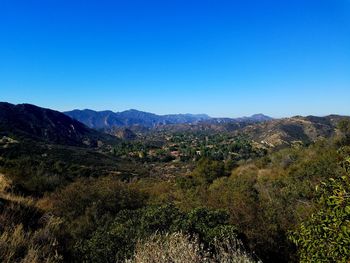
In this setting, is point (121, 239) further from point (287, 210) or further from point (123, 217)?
point (287, 210)

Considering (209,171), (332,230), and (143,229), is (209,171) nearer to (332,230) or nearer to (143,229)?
(143,229)

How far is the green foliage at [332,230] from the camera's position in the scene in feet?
13.8

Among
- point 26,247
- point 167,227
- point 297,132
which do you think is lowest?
point 297,132

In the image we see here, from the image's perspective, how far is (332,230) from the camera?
4.45m

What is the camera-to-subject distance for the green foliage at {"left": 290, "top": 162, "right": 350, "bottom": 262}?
422cm

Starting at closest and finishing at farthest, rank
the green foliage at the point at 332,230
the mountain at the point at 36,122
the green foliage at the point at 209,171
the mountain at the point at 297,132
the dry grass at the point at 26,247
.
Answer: the green foliage at the point at 332,230, the dry grass at the point at 26,247, the green foliage at the point at 209,171, the mountain at the point at 297,132, the mountain at the point at 36,122

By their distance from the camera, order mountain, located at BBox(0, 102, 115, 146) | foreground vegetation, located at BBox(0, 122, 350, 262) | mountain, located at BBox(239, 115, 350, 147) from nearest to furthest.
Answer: foreground vegetation, located at BBox(0, 122, 350, 262) → mountain, located at BBox(239, 115, 350, 147) → mountain, located at BBox(0, 102, 115, 146)

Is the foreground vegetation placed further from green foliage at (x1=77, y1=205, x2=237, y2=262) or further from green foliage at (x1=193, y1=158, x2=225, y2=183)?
green foliage at (x1=193, y1=158, x2=225, y2=183)

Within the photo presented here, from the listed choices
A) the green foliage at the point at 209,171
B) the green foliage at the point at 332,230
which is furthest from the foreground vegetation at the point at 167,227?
the green foliage at the point at 209,171

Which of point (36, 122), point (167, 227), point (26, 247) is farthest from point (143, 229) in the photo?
point (36, 122)

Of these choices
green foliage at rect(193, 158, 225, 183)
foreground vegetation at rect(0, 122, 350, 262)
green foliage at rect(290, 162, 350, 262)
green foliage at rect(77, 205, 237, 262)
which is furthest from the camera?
green foliage at rect(193, 158, 225, 183)

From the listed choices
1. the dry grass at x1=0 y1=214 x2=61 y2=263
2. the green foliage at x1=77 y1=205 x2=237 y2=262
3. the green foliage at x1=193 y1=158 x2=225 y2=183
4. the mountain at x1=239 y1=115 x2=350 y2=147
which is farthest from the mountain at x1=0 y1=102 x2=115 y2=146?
the dry grass at x1=0 y1=214 x2=61 y2=263

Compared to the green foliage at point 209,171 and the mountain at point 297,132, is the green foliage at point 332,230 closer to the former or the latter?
the green foliage at point 209,171

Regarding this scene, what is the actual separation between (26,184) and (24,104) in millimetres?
188793
